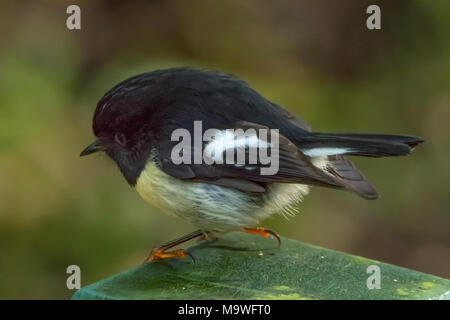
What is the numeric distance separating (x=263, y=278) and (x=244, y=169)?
0.39 metres

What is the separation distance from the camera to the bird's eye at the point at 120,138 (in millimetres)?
2805

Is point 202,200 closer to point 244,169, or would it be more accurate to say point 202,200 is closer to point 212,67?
point 244,169

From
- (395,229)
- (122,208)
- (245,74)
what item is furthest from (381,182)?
(122,208)

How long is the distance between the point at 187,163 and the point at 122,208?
128 centimetres

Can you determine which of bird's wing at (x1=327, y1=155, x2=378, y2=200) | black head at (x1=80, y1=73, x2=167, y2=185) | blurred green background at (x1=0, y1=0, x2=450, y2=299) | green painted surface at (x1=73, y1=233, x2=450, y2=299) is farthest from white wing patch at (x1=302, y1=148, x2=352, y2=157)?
blurred green background at (x1=0, y1=0, x2=450, y2=299)

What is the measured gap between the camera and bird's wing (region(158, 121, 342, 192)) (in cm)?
260

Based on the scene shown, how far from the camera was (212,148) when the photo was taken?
2.65m

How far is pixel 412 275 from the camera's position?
2.59 meters

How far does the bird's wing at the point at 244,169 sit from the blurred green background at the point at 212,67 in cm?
123

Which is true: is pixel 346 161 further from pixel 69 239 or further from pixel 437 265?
pixel 437 265

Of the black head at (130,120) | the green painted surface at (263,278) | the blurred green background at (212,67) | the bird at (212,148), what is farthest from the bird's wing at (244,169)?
the blurred green background at (212,67)

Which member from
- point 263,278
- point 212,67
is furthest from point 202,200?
point 212,67

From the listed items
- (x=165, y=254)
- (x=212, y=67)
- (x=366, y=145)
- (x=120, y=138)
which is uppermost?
(x=212, y=67)

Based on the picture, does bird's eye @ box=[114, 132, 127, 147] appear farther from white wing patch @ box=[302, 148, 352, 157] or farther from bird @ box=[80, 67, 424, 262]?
white wing patch @ box=[302, 148, 352, 157]
